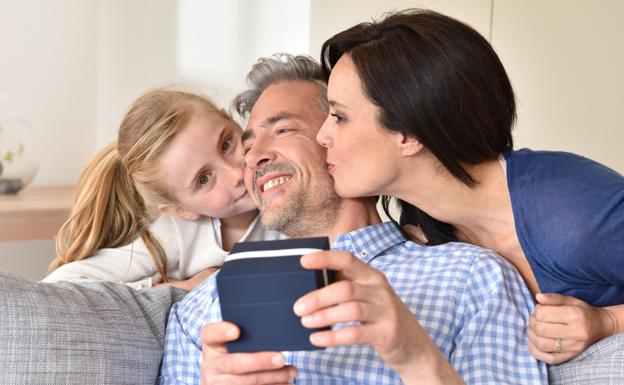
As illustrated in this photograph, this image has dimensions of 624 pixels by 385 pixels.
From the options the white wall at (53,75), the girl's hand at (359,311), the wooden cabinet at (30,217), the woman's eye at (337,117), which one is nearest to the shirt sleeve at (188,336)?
the woman's eye at (337,117)

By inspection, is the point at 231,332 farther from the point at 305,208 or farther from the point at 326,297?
the point at 305,208

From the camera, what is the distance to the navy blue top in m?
1.41

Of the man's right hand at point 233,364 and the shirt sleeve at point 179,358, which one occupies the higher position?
the man's right hand at point 233,364

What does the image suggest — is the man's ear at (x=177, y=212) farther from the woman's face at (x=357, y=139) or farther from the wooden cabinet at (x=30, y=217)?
the wooden cabinet at (x=30, y=217)

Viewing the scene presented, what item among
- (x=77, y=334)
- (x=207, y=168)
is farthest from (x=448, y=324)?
(x=207, y=168)

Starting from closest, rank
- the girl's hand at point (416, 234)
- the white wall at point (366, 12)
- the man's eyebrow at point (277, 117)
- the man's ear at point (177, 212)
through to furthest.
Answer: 1. the girl's hand at point (416, 234)
2. the man's eyebrow at point (277, 117)
3. the man's ear at point (177, 212)
4. the white wall at point (366, 12)

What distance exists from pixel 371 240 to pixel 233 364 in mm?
638

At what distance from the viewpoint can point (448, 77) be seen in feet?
5.00

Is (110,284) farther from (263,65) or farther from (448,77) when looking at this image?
(448,77)

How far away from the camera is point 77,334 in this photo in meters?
1.51

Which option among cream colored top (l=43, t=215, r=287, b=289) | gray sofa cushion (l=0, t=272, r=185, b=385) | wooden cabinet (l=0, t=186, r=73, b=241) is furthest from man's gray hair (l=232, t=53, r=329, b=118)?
wooden cabinet (l=0, t=186, r=73, b=241)

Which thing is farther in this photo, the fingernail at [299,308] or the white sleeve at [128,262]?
the white sleeve at [128,262]

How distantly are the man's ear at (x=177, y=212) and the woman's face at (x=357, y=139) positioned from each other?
59 cm

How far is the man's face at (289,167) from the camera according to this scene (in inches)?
70.8
